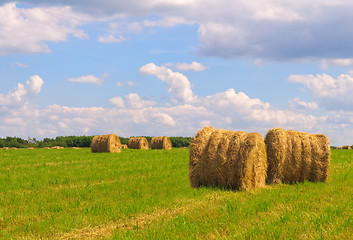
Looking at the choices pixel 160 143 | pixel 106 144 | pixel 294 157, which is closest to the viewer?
pixel 294 157

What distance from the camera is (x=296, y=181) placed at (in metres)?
15.6

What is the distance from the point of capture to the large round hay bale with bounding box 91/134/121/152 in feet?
122

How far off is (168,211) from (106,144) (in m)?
27.8

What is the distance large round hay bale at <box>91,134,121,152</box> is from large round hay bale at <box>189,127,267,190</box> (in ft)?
79.1

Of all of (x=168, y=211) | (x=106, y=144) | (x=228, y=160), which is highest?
(x=106, y=144)

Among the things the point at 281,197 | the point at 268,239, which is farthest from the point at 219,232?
the point at 281,197

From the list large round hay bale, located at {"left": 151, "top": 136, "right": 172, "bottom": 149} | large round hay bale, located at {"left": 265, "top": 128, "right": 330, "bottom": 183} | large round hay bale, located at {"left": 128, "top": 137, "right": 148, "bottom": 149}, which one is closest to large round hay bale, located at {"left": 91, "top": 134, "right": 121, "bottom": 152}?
large round hay bale, located at {"left": 151, "top": 136, "right": 172, "bottom": 149}

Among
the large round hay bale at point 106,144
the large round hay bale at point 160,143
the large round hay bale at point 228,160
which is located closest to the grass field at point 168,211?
the large round hay bale at point 228,160

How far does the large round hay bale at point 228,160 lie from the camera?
13.2m

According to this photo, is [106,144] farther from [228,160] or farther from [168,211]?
[168,211]

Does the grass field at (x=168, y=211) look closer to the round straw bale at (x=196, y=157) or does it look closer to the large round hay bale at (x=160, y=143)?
the round straw bale at (x=196, y=157)

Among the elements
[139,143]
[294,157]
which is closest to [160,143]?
[139,143]

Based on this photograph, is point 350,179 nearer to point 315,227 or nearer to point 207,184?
point 207,184

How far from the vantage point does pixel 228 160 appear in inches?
522
